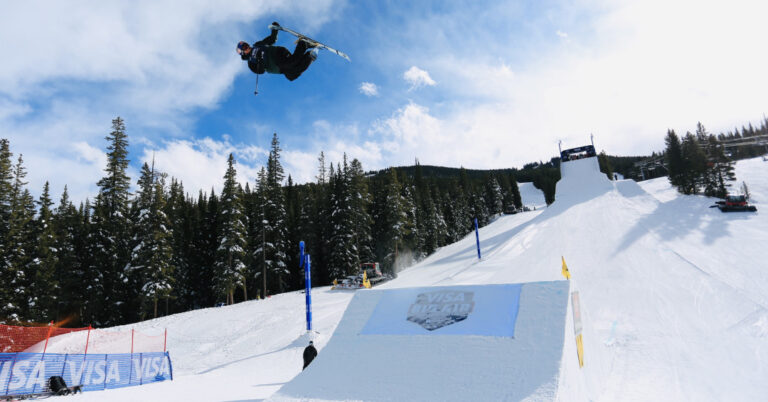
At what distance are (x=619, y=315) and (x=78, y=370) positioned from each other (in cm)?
1627

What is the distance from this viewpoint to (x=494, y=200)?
7156 cm

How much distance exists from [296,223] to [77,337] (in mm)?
29901

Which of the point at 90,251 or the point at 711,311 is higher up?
the point at 90,251

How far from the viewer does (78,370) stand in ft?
33.9

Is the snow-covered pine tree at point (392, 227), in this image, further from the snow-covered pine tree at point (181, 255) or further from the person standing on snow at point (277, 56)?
the person standing on snow at point (277, 56)

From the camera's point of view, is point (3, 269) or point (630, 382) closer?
point (630, 382)

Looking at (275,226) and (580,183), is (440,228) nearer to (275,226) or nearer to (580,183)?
(580,183)

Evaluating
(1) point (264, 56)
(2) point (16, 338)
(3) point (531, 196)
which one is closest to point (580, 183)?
(1) point (264, 56)

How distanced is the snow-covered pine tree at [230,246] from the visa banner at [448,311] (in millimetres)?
28392

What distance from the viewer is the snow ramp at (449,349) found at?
15.0ft

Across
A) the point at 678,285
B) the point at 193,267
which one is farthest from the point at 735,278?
the point at 193,267

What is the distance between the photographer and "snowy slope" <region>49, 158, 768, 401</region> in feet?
22.7

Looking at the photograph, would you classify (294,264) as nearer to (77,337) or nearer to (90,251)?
(90,251)

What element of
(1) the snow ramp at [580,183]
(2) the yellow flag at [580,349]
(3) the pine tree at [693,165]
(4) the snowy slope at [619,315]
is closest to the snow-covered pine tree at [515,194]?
(1) the snow ramp at [580,183]
